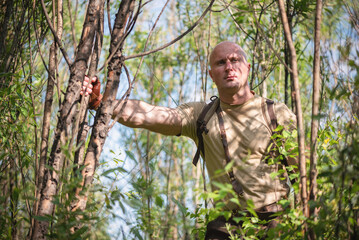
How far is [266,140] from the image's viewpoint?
2.82 m

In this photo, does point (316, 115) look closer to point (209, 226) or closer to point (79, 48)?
point (79, 48)

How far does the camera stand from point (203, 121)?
119 inches

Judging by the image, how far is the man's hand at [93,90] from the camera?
2170 mm

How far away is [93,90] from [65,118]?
1.20 feet

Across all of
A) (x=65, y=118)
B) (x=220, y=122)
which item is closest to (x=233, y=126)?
(x=220, y=122)

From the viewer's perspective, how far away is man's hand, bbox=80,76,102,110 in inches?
85.4

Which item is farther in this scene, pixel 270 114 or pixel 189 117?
pixel 189 117

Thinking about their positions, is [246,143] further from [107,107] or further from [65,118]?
[65,118]

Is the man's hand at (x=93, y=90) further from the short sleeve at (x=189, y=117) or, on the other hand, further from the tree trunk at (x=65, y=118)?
the short sleeve at (x=189, y=117)

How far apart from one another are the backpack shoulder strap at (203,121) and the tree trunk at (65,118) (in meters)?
1.13

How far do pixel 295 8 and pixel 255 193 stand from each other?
6.07ft

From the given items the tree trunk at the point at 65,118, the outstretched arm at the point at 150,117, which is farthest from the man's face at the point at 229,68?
the tree trunk at the point at 65,118

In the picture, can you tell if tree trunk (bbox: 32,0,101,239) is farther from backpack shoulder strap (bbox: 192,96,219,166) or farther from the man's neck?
the man's neck

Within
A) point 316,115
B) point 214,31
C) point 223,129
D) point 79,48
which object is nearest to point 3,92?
point 79,48
